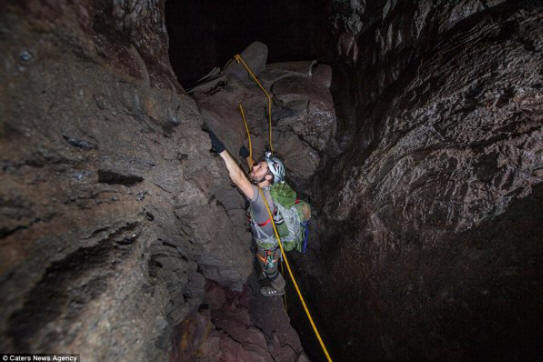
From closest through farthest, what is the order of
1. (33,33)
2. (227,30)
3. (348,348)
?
(33,33) → (348,348) → (227,30)

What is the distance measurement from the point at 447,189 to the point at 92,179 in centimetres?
311

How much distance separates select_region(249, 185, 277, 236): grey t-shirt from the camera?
307 centimetres

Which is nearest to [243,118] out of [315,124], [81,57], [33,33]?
[315,124]

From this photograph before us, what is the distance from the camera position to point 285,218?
3570mm

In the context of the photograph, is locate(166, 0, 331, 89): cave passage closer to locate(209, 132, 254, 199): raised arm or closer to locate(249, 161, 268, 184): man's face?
locate(249, 161, 268, 184): man's face

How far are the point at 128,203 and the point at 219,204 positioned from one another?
129 cm

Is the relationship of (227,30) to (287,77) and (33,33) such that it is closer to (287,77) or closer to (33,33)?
(287,77)

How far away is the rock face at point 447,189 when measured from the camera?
6.28 ft

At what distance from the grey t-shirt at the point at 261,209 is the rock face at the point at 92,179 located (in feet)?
2.28

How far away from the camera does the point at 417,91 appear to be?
8.28 feet

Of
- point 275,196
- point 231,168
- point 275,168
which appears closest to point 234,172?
point 231,168

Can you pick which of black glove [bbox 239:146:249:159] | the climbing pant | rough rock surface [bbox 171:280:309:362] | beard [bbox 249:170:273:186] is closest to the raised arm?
beard [bbox 249:170:273:186]

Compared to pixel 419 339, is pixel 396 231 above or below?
above

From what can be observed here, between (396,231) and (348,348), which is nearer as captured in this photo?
(396,231)
